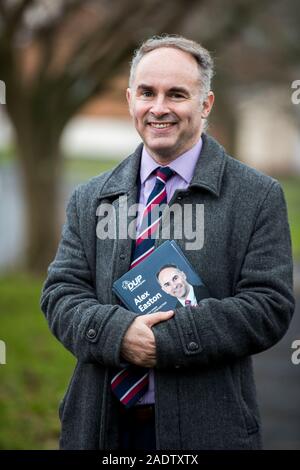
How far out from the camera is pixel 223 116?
23625 millimetres

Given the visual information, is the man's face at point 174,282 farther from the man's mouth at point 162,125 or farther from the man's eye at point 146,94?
the man's eye at point 146,94

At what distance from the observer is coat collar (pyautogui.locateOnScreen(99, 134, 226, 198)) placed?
3.12 meters

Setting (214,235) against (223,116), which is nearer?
(214,235)

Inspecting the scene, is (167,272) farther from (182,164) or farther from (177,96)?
(177,96)

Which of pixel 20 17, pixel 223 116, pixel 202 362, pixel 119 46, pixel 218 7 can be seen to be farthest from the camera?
pixel 223 116

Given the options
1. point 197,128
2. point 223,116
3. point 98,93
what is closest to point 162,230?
point 197,128

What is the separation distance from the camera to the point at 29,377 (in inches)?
285

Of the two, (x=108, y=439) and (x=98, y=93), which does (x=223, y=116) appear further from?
(x=108, y=439)

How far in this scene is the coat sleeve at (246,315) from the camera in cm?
296

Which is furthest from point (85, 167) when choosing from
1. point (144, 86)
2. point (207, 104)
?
point (144, 86)

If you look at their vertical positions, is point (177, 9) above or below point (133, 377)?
above

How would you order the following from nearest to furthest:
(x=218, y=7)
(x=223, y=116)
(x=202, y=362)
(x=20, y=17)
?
(x=202, y=362) → (x=20, y=17) → (x=218, y=7) → (x=223, y=116)
